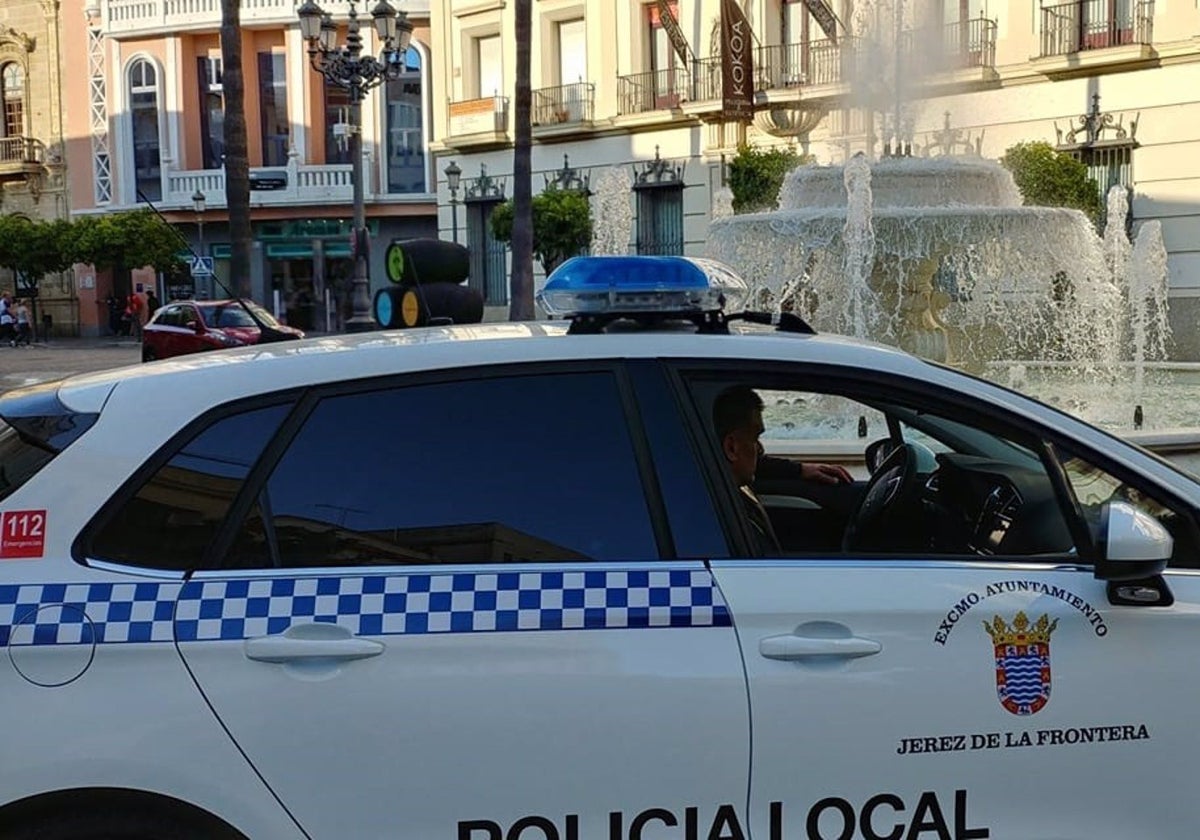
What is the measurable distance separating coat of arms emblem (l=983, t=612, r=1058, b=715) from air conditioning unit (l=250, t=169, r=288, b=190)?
116 ft

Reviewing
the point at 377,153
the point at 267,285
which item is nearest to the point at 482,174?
the point at 377,153

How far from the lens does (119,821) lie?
7.73 ft

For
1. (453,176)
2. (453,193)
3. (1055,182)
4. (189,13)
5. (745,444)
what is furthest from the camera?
(189,13)

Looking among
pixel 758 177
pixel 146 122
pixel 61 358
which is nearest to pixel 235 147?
pixel 758 177

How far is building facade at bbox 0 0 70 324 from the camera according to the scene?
41.3 meters

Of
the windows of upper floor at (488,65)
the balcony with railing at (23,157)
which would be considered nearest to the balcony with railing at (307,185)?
the balcony with railing at (23,157)

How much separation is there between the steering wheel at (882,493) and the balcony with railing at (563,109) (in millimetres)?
25063

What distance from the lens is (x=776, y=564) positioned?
2.55m

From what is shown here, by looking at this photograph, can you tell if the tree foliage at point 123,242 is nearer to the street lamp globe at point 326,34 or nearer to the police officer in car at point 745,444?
the street lamp globe at point 326,34

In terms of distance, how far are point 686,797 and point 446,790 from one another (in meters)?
0.44

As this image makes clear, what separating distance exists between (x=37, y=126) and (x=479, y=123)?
1957 cm

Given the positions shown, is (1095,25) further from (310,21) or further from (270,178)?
(270,178)

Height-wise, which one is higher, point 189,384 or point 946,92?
point 946,92

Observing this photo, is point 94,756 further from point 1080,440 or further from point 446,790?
point 1080,440
